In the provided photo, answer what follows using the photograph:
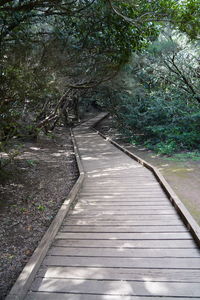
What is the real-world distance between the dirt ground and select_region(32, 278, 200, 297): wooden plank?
57 cm

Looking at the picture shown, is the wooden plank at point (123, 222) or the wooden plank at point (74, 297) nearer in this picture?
the wooden plank at point (74, 297)

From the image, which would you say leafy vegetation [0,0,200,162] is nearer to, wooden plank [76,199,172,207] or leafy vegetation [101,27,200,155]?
leafy vegetation [101,27,200,155]

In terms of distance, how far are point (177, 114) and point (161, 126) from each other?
896 mm

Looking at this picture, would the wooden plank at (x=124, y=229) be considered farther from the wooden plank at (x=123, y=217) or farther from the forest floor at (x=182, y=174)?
the forest floor at (x=182, y=174)

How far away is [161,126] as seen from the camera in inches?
411

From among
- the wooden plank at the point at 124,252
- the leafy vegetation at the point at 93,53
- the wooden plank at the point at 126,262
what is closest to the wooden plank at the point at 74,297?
the wooden plank at the point at 126,262

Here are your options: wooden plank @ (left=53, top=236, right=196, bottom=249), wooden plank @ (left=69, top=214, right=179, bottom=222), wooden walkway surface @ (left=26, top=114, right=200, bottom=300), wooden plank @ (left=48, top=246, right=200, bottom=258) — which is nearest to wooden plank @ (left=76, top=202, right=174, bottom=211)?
wooden walkway surface @ (left=26, top=114, right=200, bottom=300)

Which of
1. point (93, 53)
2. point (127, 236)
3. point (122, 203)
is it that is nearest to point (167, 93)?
point (93, 53)

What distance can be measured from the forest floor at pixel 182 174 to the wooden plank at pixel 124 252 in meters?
1.32

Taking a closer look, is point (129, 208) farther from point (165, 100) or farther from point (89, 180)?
point (165, 100)

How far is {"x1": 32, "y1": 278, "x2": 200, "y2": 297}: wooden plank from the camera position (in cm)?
200

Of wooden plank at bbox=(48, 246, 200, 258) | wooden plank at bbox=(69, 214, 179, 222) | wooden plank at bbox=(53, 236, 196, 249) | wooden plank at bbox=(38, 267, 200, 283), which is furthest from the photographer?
wooden plank at bbox=(69, 214, 179, 222)

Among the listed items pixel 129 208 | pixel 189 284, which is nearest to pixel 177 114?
pixel 129 208

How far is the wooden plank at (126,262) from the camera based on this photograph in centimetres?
237
